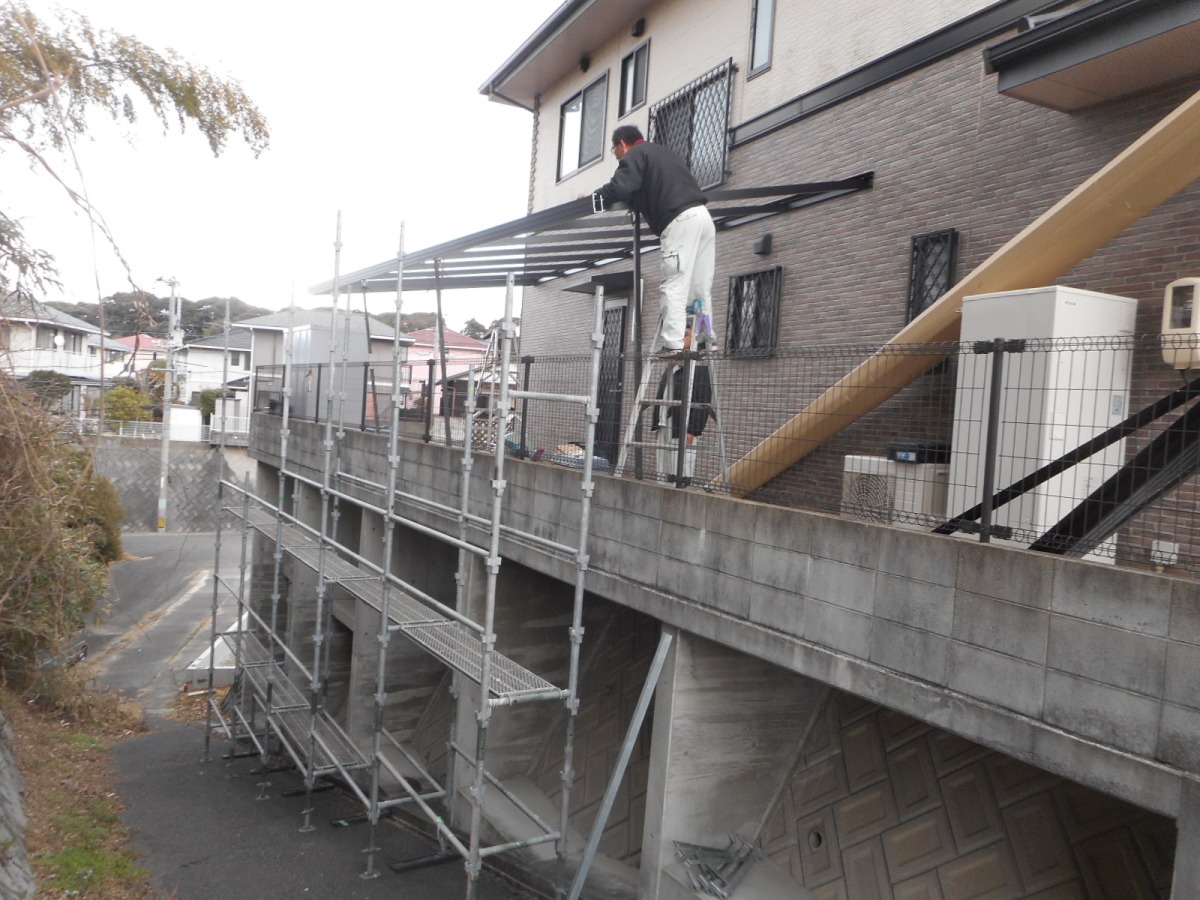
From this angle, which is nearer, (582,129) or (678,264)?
(678,264)

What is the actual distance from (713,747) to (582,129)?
11.3 m

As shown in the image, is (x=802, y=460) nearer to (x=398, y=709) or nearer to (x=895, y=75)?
(x=895, y=75)

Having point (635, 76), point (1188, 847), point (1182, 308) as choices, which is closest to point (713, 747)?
point (1188, 847)

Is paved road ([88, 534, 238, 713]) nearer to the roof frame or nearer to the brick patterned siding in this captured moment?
the roof frame

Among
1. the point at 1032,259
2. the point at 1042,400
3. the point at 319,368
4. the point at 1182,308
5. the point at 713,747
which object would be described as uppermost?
the point at 1032,259

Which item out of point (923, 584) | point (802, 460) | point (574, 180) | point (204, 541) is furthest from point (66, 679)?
point (204, 541)

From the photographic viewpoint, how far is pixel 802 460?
637 centimetres

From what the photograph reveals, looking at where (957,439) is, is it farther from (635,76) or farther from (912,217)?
(635,76)

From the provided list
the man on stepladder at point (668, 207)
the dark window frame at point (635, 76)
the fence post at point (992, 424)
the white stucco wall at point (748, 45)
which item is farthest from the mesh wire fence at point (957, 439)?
the dark window frame at point (635, 76)

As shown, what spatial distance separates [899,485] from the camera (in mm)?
5719

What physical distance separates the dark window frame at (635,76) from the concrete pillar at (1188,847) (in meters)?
11.4

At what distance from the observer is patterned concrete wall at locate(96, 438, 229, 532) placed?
35.5 metres

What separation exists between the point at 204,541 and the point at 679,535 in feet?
108

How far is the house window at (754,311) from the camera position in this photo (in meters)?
9.48
